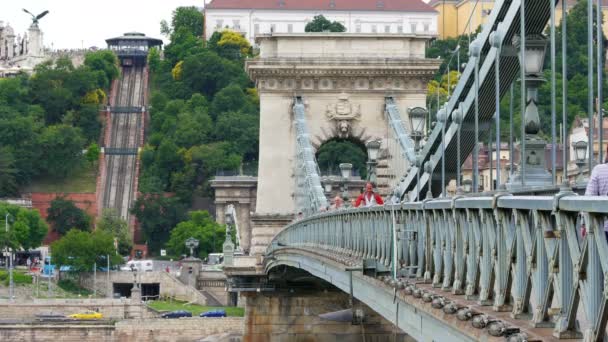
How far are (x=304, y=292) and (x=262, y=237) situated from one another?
129 inches

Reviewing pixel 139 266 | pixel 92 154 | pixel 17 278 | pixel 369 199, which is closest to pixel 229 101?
pixel 92 154

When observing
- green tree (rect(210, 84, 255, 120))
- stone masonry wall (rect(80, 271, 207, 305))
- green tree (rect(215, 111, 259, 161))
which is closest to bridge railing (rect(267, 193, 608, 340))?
stone masonry wall (rect(80, 271, 207, 305))

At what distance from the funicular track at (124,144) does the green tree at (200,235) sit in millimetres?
13636

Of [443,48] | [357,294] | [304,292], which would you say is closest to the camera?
[357,294]

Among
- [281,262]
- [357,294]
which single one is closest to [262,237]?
[281,262]

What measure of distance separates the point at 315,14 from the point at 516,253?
5930 inches

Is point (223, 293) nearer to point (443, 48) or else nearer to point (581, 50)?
point (581, 50)

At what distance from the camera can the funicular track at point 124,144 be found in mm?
133000

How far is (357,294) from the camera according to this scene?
23.4 m

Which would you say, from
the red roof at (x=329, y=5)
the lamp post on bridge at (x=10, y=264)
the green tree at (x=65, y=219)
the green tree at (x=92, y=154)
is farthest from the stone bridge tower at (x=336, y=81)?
the red roof at (x=329, y=5)

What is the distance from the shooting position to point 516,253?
14188mm

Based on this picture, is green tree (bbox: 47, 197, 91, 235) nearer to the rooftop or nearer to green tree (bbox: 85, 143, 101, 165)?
green tree (bbox: 85, 143, 101, 165)

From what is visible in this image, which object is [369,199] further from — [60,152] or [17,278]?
[60,152]

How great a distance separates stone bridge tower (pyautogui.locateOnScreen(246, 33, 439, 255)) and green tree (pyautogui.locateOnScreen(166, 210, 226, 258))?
191ft
